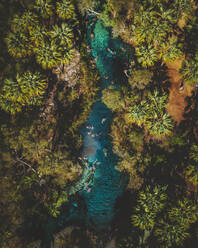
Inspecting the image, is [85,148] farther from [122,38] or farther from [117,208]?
[122,38]

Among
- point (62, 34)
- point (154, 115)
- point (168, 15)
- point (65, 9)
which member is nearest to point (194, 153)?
point (154, 115)

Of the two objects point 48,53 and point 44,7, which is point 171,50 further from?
point 44,7

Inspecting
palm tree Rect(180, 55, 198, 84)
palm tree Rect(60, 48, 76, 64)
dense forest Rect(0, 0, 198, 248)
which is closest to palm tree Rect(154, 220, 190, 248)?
dense forest Rect(0, 0, 198, 248)

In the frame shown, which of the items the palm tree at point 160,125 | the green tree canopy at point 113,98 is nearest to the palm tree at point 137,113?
the palm tree at point 160,125

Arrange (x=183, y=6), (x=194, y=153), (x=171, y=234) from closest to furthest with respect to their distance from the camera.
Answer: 1. (x=171, y=234)
2. (x=183, y=6)
3. (x=194, y=153)

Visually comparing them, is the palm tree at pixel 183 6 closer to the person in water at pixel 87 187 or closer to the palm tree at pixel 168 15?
the palm tree at pixel 168 15

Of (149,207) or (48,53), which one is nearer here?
(149,207)

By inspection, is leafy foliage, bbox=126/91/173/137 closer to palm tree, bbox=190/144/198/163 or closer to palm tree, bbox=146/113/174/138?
palm tree, bbox=146/113/174/138
